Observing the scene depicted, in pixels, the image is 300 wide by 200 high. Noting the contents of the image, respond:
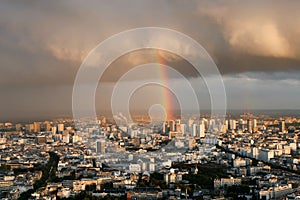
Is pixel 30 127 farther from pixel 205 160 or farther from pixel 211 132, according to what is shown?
pixel 205 160

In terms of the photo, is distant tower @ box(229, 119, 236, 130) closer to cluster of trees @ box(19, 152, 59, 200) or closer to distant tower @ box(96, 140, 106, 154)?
distant tower @ box(96, 140, 106, 154)

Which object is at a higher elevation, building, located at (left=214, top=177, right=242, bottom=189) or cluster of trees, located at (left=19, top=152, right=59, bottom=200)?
building, located at (left=214, top=177, right=242, bottom=189)

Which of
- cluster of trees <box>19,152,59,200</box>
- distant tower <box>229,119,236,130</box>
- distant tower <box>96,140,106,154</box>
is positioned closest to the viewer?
cluster of trees <box>19,152,59,200</box>

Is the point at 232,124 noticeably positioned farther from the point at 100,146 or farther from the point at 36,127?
the point at 100,146

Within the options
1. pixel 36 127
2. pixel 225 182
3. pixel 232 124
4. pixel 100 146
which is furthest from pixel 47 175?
pixel 232 124

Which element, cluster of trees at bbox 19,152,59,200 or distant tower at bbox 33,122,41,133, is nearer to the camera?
cluster of trees at bbox 19,152,59,200

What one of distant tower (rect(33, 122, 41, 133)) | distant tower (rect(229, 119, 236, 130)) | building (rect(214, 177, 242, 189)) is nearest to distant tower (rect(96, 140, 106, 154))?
building (rect(214, 177, 242, 189))

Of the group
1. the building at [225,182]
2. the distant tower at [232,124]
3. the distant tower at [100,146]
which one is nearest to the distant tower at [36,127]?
the distant tower at [100,146]

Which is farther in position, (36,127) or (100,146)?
(36,127)

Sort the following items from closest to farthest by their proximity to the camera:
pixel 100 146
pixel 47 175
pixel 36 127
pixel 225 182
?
pixel 225 182
pixel 47 175
pixel 100 146
pixel 36 127

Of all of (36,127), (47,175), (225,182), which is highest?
(36,127)

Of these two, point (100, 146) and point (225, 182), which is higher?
point (100, 146)
